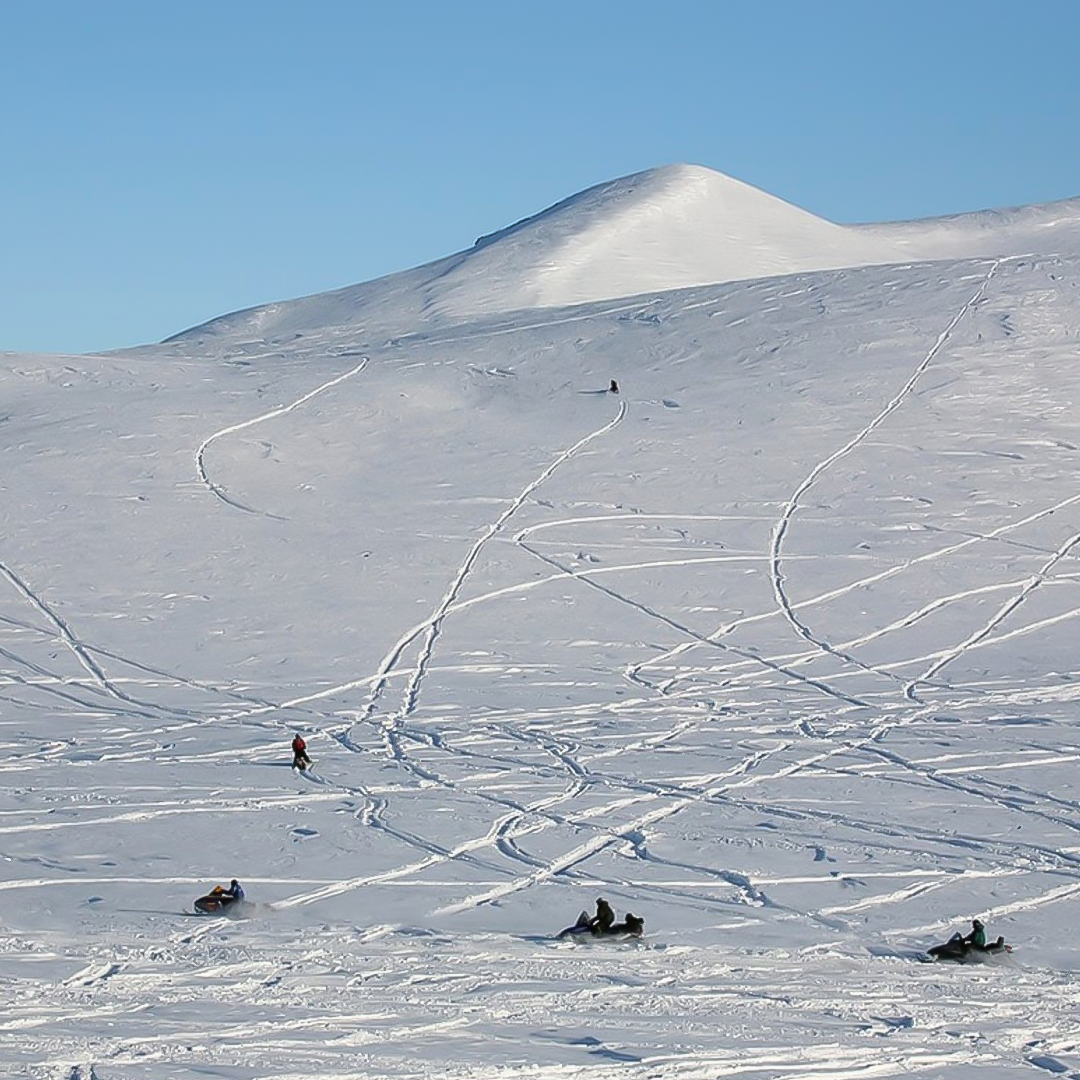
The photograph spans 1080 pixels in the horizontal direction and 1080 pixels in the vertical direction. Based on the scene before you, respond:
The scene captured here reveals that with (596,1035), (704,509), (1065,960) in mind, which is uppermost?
(704,509)

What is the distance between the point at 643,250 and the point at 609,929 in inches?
1710

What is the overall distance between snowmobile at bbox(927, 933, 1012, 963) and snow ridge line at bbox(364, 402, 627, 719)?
9618mm

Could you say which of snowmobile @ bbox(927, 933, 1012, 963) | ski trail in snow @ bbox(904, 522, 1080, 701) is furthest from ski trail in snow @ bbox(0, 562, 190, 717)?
snowmobile @ bbox(927, 933, 1012, 963)

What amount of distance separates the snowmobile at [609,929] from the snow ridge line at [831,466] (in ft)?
33.9

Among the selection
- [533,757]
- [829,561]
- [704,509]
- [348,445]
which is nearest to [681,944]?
[533,757]

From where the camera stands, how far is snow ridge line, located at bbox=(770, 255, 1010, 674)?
74.0ft

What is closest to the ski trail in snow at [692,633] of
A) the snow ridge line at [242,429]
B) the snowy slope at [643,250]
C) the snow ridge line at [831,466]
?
the snow ridge line at [831,466]

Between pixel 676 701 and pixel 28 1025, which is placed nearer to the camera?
pixel 28 1025

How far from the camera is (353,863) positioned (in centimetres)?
1357

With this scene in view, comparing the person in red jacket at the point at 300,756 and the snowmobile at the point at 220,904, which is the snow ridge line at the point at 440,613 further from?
the snowmobile at the point at 220,904

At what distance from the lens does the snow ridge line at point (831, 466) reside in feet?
74.0

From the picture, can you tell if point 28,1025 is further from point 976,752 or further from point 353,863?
point 976,752

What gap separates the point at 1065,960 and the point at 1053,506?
670 inches

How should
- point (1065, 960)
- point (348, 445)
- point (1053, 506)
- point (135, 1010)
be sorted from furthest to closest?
point (348, 445) → point (1053, 506) → point (1065, 960) → point (135, 1010)
